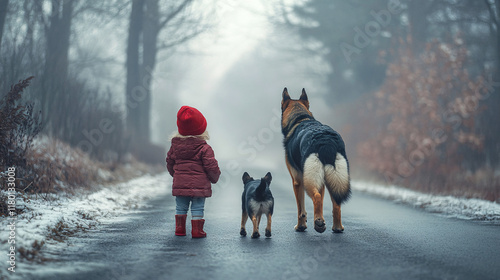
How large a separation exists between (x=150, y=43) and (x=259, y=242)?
23108mm

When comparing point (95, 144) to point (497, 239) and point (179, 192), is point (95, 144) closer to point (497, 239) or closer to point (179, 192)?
point (179, 192)

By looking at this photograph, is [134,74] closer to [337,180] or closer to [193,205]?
[193,205]

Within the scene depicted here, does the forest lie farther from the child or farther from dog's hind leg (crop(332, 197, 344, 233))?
dog's hind leg (crop(332, 197, 344, 233))

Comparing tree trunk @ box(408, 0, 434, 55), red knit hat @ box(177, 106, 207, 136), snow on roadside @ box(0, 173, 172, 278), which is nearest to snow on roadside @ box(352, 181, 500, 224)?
red knit hat @ box(177, 106, 207, 136)

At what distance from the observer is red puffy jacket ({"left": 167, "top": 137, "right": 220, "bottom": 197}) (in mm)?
6961

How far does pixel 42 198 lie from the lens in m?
8.85

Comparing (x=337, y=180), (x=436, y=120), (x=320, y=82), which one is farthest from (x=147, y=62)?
(x=337, y=180)

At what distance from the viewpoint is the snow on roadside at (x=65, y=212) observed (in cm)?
576

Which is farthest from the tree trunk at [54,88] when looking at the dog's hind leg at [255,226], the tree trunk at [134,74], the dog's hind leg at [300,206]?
the dog's hind leg at [255,226]

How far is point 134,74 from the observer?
24.7 meters

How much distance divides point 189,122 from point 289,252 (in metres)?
2.23

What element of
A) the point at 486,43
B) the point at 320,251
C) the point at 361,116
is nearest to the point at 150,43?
the point at 361,116

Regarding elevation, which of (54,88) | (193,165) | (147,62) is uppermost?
(147,62)

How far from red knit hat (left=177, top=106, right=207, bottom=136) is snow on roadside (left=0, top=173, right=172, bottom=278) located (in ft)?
6.79
